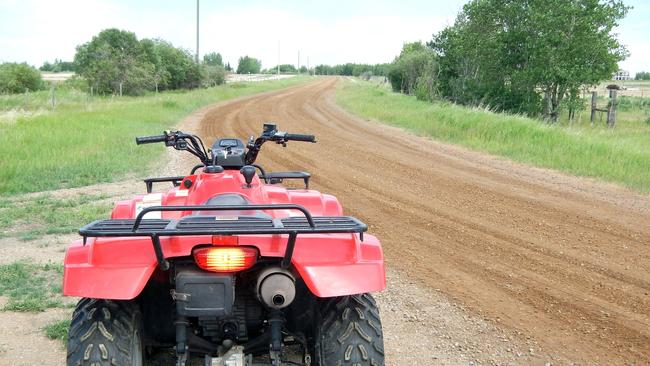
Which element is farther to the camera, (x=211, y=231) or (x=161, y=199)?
(x=161, y=199)

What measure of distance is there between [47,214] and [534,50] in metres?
19.8

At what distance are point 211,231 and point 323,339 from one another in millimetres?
806

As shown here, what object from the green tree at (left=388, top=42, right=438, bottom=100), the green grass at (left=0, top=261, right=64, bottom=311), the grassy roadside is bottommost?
the green grass at (left=0, top=261, right=64, bottom=311)

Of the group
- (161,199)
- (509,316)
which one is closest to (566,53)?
(509,316)

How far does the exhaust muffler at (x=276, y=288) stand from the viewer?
8.96ft

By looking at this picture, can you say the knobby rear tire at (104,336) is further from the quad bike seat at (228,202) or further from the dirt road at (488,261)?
the dirt road at (488,261)

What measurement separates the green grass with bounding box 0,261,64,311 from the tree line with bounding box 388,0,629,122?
1963 cm

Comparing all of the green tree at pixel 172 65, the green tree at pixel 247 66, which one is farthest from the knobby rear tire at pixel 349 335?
the green tree at pixel 247 66

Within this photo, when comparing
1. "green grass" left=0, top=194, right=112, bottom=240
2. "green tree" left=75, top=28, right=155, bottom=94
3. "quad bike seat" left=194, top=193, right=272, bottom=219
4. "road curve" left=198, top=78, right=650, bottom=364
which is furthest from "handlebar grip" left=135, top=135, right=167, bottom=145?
"green tree" left=75, top=28, right=155, bottom=94

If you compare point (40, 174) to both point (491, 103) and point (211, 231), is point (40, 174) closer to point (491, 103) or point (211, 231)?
point (211, 231)

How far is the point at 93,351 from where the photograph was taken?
8.95 ft

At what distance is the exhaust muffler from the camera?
2732 mm

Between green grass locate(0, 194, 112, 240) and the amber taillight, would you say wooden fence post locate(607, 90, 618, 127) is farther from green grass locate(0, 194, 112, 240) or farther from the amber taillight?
the amber taillight

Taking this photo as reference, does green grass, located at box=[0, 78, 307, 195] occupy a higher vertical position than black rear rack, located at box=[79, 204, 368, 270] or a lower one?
lower
